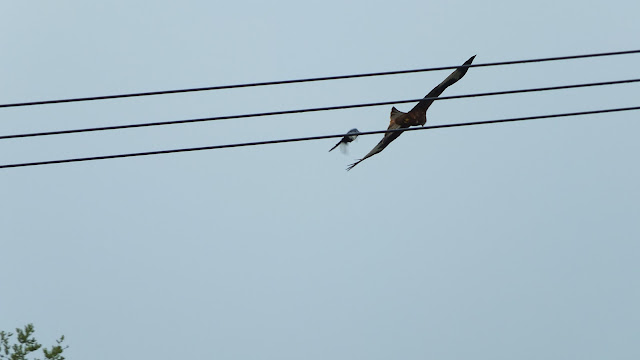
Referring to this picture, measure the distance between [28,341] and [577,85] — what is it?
17.5 m

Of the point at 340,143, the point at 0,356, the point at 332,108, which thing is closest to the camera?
the point at 332,108

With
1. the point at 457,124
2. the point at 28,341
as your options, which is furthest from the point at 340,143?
the point at 28,341

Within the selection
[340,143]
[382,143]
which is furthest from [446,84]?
[340,143]

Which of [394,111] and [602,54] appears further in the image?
[394,111]

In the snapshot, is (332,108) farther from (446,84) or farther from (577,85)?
(446,84)

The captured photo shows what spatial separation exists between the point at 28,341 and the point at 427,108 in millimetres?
14913

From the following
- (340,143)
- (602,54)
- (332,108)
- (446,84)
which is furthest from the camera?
(446,84)

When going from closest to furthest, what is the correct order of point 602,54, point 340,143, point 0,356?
1. point 602,54
2. point 340,143
3. point 0,356

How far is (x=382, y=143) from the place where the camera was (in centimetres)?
1008

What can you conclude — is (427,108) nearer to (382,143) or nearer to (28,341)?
(382,143)

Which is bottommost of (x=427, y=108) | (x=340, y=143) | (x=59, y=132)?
(x=59, y=132)

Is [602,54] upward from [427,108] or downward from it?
downward

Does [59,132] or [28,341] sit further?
Answer: [28,341]

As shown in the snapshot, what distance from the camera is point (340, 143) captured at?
9477 mm
